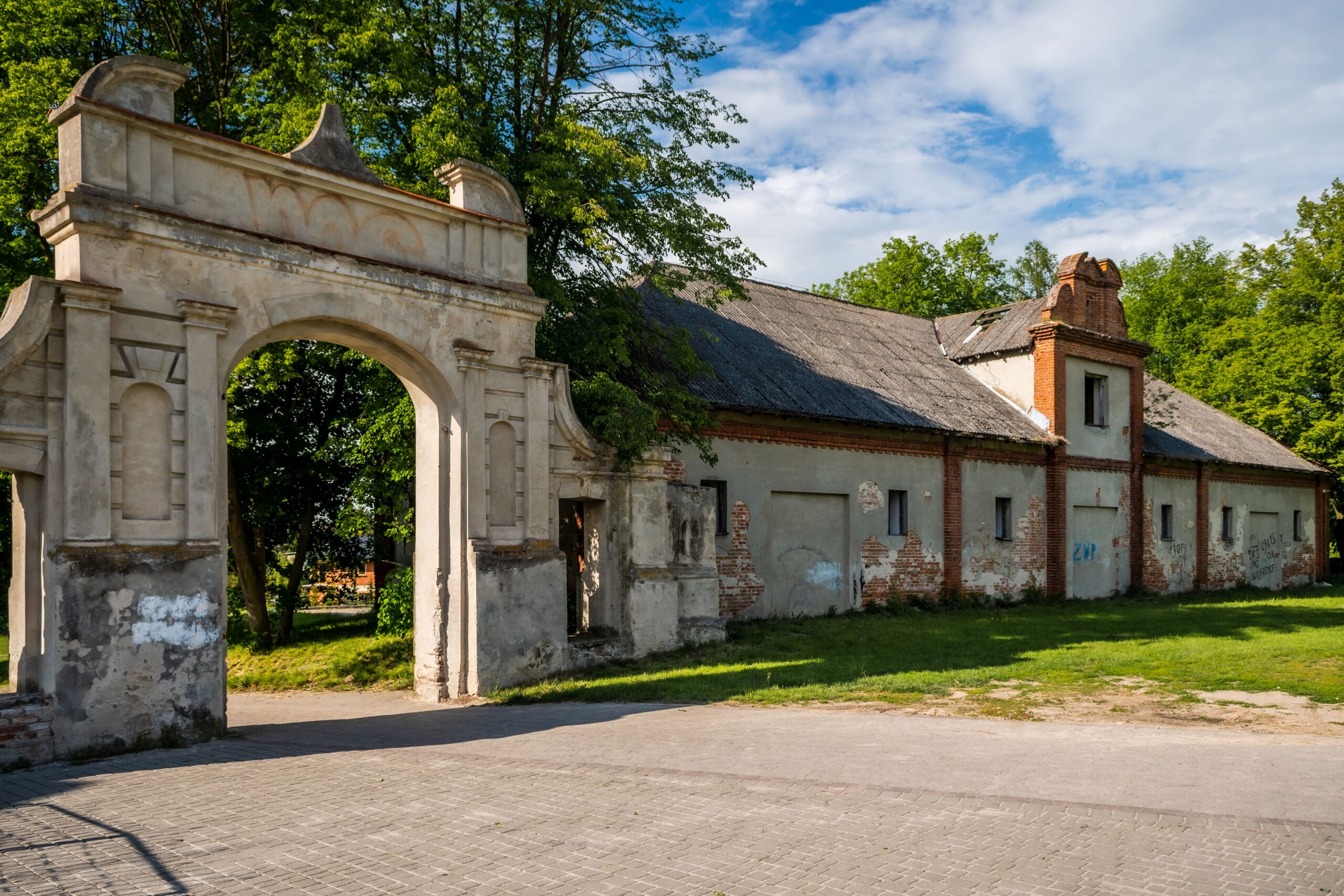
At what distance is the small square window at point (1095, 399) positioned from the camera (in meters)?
25.2

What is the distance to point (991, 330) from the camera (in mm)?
26234

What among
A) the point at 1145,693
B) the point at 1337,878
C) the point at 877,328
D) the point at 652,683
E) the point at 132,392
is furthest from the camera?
the point at 877,328

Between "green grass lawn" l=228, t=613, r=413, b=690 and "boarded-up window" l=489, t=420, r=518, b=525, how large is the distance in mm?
2987

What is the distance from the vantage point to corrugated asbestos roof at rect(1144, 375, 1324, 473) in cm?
2775

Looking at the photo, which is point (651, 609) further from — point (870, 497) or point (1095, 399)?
point (1095, 399)

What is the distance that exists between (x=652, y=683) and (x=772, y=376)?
29.1 feet

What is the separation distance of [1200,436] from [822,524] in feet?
54.6

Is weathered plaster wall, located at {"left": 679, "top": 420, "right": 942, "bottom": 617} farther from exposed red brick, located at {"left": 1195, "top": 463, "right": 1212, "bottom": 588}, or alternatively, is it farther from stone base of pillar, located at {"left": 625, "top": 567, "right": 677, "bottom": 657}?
exposed red brick, located at {"left": 1195, "top": 463, "right": 1212, "bottom": 588}

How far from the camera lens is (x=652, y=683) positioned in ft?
38.8

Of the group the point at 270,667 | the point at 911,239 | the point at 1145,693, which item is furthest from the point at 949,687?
the point at 911,239

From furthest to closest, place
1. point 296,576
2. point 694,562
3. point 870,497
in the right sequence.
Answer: point 870,497
point 296,576
point 694,562

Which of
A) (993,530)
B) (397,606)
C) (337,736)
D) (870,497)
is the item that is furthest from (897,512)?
(337,736)

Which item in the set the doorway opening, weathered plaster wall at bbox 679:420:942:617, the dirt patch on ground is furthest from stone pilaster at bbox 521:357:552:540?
weathered plaster wall at bbox 679:420:942:617

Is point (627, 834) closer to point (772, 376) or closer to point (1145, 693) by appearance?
point (1145, 693)
